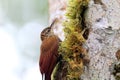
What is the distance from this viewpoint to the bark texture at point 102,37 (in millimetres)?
A: 1433

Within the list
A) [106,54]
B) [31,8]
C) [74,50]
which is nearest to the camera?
[106,54]

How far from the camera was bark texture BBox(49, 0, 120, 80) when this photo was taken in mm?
1433

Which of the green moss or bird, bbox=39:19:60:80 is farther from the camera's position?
bird, bbox=39:19:60:80

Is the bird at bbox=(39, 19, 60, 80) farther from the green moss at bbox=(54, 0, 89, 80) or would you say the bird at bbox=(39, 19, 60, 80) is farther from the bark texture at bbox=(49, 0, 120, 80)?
the bark texture at bbox=(49, 0, 120, 80)

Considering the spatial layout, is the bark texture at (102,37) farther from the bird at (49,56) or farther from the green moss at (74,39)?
the bird at (49,56)

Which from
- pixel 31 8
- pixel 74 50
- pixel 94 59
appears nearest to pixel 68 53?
pixel 74 50

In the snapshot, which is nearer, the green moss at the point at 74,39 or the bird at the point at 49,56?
the green moss at the point at 74,39

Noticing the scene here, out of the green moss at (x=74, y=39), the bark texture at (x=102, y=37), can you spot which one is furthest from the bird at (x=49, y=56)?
the bark texture at (x=102, y=37)

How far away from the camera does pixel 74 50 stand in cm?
154

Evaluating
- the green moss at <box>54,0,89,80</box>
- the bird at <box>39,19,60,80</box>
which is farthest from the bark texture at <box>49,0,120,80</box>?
the bird at <box>39,19,60,80</box>

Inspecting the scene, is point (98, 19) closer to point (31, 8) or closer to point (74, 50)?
point (74, 50)

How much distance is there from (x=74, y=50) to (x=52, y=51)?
10 cm

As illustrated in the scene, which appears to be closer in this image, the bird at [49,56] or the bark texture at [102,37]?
the bark texture at [102,37]

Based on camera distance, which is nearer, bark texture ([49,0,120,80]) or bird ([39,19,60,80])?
bark texture ([49,0,120,80])
